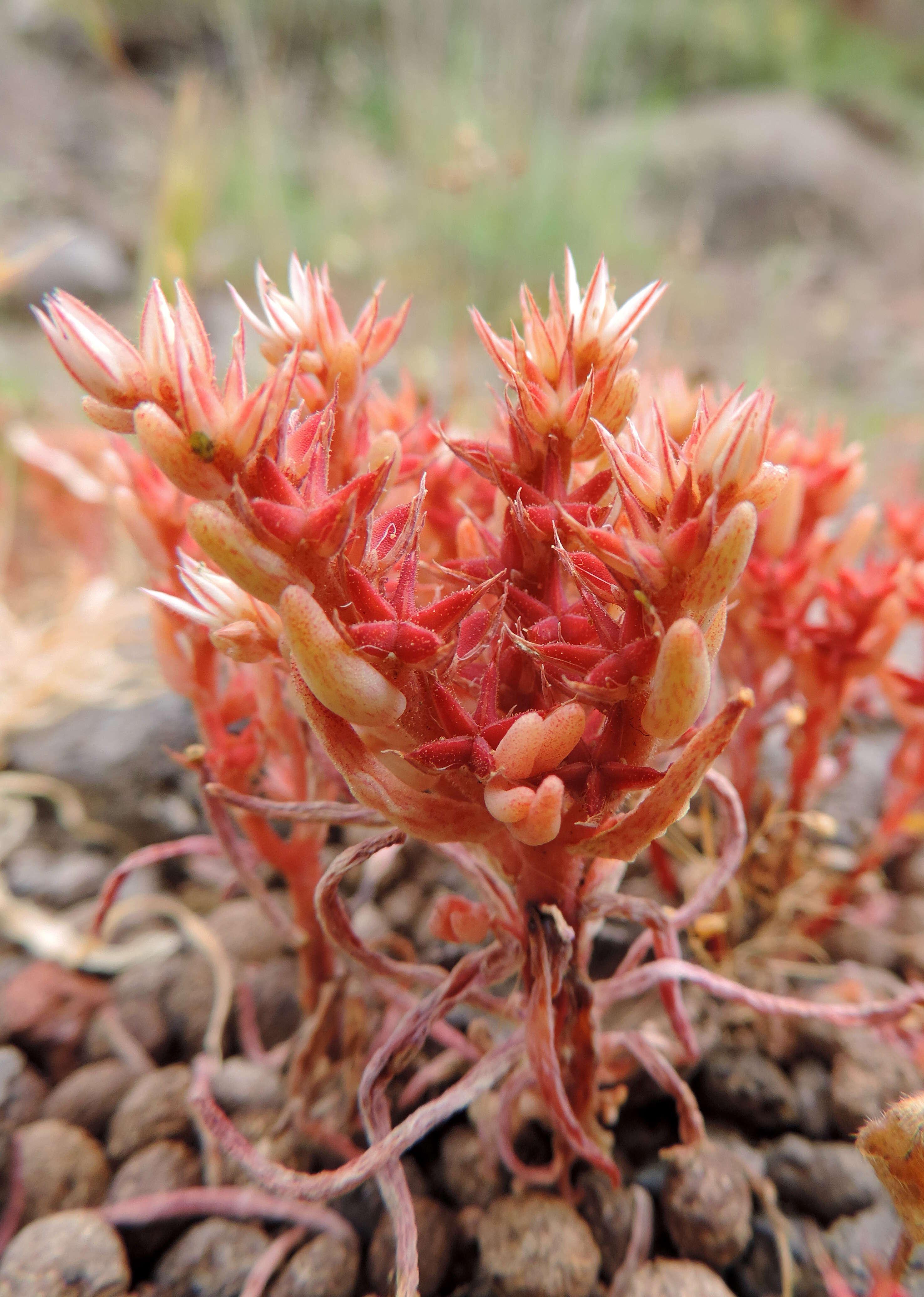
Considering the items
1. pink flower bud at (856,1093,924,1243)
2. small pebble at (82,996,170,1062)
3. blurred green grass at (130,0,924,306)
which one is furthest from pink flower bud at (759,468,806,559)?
blurred green grass at (130,0,924,306)

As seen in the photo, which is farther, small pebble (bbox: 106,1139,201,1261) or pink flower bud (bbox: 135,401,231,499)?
small pebble (bbox: 106,1139,201,1261)

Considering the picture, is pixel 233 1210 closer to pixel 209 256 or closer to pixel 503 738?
pixel 503 738

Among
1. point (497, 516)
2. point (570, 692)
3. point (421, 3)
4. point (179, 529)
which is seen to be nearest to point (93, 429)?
point (179, 529)

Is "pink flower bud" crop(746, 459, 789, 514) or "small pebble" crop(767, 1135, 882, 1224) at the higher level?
"pink flower bud" crop(746, 459, 789, 514)

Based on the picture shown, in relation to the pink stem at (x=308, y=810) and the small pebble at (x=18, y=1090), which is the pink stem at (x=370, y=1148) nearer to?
the pink stem at (x=308, y=810)

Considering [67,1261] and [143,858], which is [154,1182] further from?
[143,858]

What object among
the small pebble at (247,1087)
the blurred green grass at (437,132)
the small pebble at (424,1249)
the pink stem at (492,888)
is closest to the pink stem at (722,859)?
the pink stem at (492,888)

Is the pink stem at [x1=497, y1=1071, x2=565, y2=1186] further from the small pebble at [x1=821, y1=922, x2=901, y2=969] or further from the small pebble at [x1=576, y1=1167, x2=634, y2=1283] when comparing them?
the small pebble at [x1=821, y1=922, x2=901, y2=969]

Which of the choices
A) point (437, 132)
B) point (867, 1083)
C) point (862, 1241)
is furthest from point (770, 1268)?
point (437, 132)
